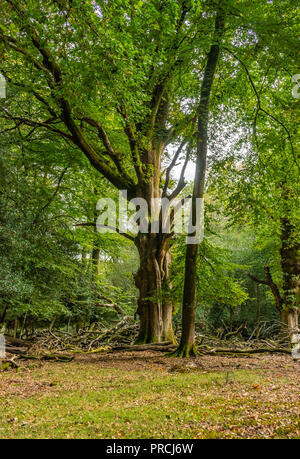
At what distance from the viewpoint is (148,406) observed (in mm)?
4023

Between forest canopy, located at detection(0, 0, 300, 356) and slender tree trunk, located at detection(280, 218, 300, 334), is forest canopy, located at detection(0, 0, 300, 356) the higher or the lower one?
the higher one

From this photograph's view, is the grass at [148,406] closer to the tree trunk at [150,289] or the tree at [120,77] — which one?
the tree trunk at [150,289]

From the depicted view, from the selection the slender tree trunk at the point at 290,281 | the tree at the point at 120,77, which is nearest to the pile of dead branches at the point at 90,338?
the tree at the point at 120,77

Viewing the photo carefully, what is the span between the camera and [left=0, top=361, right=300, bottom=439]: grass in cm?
310

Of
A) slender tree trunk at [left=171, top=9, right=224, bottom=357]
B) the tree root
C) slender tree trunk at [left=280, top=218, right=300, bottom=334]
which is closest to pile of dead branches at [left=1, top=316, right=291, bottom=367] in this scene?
the tree root

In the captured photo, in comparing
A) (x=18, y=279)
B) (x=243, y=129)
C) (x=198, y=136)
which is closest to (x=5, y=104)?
(x=18, y=279)

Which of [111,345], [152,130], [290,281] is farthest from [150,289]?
[290,281]

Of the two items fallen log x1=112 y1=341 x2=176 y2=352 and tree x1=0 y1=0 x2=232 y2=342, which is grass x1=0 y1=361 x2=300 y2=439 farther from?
tree x1=0 y1=0 x2=232 y2=342

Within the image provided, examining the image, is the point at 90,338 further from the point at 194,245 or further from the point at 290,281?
the point at 290,281

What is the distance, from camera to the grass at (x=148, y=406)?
3096 mm

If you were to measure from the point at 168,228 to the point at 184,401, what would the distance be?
247 inches

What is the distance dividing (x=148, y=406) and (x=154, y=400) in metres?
0.34

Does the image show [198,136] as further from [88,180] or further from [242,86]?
[88,180]

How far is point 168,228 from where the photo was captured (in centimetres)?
1004
